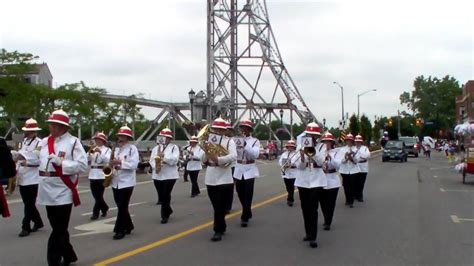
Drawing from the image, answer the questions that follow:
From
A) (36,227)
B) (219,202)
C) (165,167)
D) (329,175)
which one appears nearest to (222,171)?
(219,202)

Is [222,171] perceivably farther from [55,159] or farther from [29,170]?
[29,170]

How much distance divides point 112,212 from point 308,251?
19.8ft

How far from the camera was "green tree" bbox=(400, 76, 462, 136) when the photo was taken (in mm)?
124000

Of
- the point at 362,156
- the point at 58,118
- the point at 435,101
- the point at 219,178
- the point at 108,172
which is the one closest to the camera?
the point at 58,118

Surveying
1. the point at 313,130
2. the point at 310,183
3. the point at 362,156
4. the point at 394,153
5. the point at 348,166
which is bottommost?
the point at 394,153

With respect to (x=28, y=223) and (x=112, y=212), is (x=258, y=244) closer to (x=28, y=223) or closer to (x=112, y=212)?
(x=28, y=223)

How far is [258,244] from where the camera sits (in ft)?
30.3

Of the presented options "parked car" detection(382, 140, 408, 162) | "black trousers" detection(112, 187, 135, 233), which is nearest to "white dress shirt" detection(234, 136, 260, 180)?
"black trousers" detection(112, 187, 135, 233)

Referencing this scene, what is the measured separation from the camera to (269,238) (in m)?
9.80

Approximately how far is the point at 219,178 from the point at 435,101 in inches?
4940

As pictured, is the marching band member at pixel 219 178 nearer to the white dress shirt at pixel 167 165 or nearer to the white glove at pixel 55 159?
the white dress shirt at pixel 167 165

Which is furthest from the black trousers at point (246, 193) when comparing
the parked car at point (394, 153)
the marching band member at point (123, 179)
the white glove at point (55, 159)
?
the parked car at point (394, 153)

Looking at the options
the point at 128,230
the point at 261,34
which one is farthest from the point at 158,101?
the point at 128,230

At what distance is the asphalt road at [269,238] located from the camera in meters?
8.14
